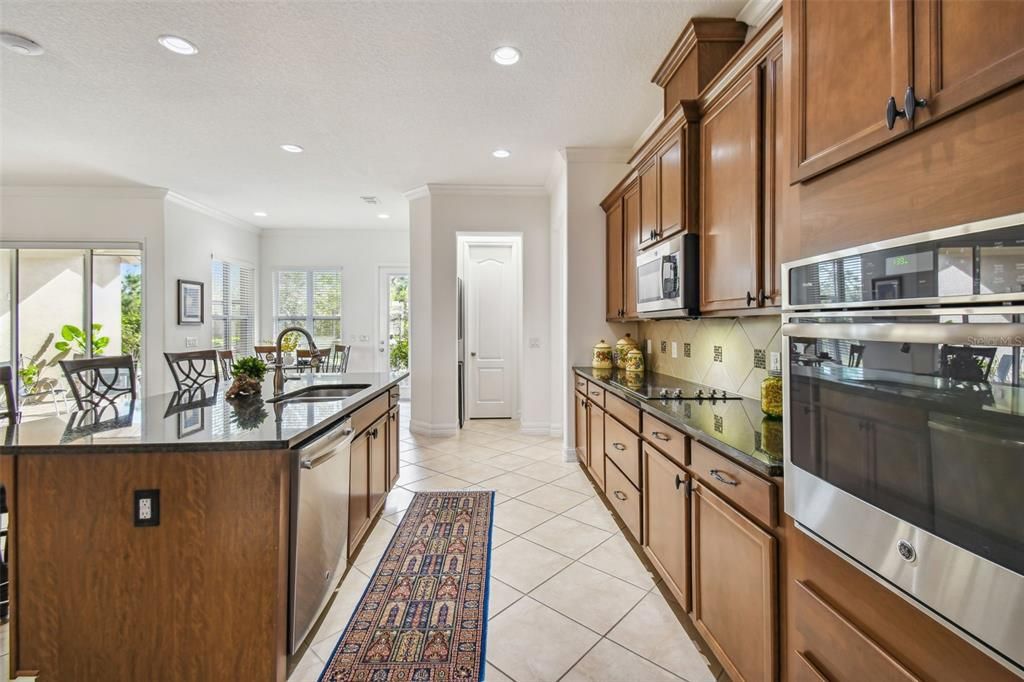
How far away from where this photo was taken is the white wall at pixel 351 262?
24.5 feet

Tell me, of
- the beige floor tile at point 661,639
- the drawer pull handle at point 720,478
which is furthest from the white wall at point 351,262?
the drawer pull handle at point 720,478

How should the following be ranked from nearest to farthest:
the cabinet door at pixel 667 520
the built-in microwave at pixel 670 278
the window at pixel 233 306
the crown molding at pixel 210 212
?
1. the cabinet door at pixel 667 520
2. the built-in microwave at pixel 670 278
3. the crown molding at pixel 210 212
4. the window at pixel 233 306

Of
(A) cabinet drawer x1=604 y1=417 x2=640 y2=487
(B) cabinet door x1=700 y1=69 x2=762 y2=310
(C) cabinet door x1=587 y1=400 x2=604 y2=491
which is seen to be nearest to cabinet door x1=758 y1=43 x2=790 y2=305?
(B) cabinet door x1=700 y1=69 x2=762 y2=310

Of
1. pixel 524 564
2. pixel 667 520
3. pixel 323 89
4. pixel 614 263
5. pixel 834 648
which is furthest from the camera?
pixel 614 263

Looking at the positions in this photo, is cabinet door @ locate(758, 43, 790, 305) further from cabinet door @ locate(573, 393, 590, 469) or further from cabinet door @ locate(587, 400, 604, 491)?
cabinet door @ locate(573, 393, 590, 469)

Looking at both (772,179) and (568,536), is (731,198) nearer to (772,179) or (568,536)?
(772,179)

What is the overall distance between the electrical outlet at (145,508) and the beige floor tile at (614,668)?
1.51m

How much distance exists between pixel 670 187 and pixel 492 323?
3.83m

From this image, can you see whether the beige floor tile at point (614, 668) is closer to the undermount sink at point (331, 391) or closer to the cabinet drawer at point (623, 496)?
the cabinet drawer at point (623, 496)

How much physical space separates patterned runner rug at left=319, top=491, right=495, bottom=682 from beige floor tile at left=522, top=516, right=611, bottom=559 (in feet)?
1.05

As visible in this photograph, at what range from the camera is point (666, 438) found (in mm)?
1954

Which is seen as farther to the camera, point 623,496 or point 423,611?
point 623,496

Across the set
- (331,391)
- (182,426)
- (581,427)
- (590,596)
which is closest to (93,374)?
(331,391)

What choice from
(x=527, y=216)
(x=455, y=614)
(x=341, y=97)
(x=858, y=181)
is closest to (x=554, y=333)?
(x=527, y=216)
